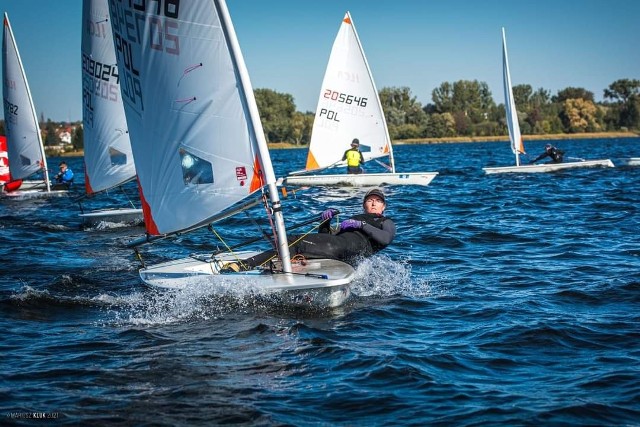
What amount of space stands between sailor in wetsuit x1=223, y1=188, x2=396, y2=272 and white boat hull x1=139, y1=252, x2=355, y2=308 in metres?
0.18

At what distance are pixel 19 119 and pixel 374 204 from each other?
19615mm

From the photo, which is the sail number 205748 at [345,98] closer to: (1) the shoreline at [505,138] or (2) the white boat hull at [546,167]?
(2) the white boat hull at [546,167]

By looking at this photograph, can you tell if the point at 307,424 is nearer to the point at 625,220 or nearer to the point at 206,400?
the point at 206,400

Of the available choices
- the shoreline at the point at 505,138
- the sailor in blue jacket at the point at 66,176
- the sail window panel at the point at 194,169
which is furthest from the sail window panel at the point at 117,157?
the shoreline at the point at 505,138

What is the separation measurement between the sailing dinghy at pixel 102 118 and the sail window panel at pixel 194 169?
25.1 ft

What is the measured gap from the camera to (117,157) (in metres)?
17.5

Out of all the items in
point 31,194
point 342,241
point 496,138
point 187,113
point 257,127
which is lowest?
point 342,241

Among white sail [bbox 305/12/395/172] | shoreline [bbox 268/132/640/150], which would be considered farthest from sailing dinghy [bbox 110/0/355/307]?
shoreline [bbox 268/132/640/150]

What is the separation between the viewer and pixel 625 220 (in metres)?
15.9

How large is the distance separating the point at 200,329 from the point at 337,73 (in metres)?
19.2

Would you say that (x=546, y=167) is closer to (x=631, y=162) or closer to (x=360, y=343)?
(x=631, y=162)

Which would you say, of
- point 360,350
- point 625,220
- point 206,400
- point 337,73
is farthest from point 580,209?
point 206,400

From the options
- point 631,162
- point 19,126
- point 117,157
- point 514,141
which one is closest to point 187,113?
point 117,157

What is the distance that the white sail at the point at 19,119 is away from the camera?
84.0ft
